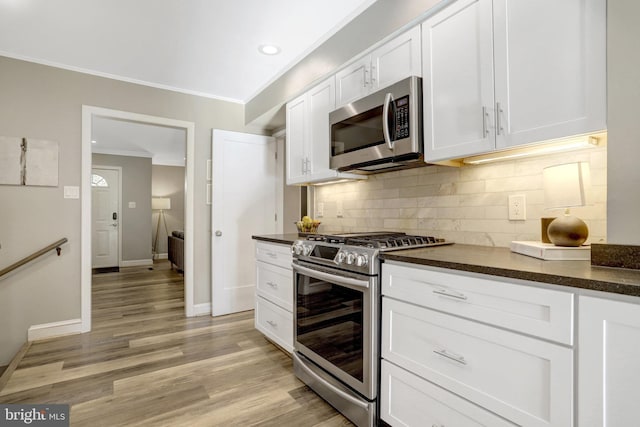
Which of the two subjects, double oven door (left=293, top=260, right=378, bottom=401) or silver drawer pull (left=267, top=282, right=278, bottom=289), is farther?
silver drawer pull (left=267, top=282, right=278, bottom=289)

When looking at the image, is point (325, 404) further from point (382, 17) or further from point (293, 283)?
point (382, 17)

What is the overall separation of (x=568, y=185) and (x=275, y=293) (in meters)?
2.01

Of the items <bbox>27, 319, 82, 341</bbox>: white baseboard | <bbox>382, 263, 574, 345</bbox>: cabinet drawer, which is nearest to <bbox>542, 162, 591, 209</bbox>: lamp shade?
<bbox>382, 263, 574, 345</bbox>: cabinet drawer

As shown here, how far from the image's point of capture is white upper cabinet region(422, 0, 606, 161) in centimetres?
116

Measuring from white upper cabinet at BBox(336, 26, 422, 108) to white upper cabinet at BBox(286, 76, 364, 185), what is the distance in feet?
0.49

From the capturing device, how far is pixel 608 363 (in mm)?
883

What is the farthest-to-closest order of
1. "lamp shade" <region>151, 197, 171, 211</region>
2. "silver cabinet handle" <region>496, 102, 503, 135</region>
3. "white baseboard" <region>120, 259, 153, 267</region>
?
"lamp shade" <region>151, 197, 171, 211</region> < "white baseboard" <region>120, 259, 153, 267</region> < "silver cabinet handle" <region>496, 102, 503, 135</region>

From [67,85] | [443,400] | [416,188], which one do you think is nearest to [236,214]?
[67,85]

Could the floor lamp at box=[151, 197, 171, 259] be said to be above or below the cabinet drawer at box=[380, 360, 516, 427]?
above

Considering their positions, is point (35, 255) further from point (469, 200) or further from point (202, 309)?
point (469, 200)

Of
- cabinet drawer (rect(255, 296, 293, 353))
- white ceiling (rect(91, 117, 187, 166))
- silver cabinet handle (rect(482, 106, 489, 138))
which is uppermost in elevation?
white ceiling (rect(91, 117, 187, 166))

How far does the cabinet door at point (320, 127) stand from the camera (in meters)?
2.47

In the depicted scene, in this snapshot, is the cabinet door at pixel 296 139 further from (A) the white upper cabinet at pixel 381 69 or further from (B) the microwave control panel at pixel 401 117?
(B) the microwave control panel at pixel 401 117

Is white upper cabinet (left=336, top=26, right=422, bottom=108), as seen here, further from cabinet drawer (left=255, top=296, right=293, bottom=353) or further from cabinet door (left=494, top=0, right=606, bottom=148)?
cabinet drawer (left=255, top=296, right=293, bottom=353)
